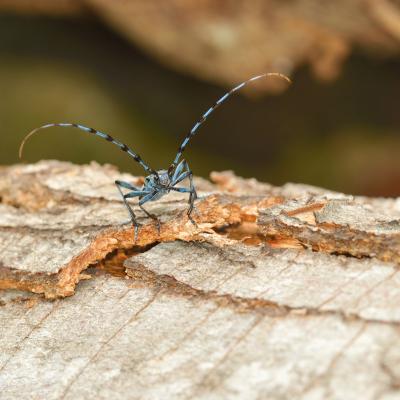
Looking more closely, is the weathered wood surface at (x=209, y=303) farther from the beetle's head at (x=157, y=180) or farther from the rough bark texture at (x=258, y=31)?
the rough bark texture at (x=258, y=31)

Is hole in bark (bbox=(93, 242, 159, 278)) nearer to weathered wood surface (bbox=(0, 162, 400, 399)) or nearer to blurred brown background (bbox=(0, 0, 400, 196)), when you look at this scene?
weathered wood surface (bbox=(0, 162, 400, 399))

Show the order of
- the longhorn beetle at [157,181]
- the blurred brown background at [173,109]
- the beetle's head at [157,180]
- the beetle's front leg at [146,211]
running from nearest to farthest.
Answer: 1. the beetle's front leg at [146,211]
2. the longhorn beetle at [157,181]
3. the beetle's head at [157,180]
4. the blurred brown background at [173,109]

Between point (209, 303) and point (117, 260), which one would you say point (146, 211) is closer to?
point (117, 260)

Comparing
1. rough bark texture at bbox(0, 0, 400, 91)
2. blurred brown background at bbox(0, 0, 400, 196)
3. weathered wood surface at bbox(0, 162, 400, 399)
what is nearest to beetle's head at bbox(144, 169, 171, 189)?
weathered wood surface at bbox(0, 162, 400, 399)

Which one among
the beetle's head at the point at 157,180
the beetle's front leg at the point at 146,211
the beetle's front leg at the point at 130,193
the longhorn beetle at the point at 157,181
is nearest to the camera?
the beetle's front leg at the point at 146,211

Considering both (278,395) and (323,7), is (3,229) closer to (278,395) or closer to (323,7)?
Answer: (278,395)

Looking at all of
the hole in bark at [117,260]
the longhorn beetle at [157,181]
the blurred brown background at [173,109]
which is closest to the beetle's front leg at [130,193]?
the longhorn beetle at [157,181]
